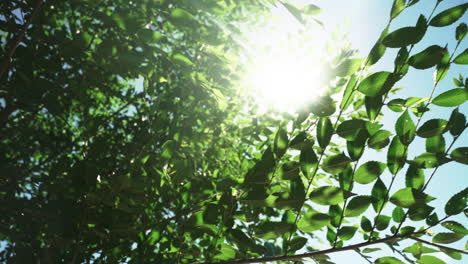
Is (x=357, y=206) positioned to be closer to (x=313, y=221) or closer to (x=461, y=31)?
(x=313, y=221)

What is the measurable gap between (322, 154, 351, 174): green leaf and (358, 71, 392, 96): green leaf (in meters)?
0.27

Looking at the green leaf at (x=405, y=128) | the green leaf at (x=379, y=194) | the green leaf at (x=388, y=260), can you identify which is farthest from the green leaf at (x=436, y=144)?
the green leaf at (x=388, y=260)

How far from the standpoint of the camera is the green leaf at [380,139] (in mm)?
1146

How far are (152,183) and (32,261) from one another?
0.59 metres

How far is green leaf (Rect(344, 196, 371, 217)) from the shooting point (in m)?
1.16

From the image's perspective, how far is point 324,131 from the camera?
1.16m

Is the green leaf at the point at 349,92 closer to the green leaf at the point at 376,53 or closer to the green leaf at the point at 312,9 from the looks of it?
the green leaf at the point at 376,53

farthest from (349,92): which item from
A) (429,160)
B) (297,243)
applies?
(297,243)

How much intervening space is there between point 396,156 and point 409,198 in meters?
0.16

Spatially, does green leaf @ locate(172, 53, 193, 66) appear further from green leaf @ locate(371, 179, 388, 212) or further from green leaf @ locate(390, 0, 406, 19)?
green leaf @ locate(371, 179, 388, 212)

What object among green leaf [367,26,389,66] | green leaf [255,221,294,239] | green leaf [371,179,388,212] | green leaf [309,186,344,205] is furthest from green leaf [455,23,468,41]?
green leaf [255,221,294,239]

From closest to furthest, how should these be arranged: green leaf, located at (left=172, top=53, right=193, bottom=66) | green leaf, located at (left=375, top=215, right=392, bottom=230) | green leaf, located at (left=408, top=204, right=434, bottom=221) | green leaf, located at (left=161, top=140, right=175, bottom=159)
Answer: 1. green leaf, located at (left=408, top=204, right=434, bottom=221)
2. green leaf, located at (left=375, top=215, right=392, bottom=230)
3. green leaf, located at (left=161, top=140, right=175, bottom=159)
4. green leaf, located at (left=172, top=53, right=193, bottom=66)

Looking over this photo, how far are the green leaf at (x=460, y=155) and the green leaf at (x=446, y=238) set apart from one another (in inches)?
11.3

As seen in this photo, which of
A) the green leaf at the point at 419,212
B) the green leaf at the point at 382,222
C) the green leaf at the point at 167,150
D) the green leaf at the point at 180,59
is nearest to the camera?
the green leaf at the point at 419,212
